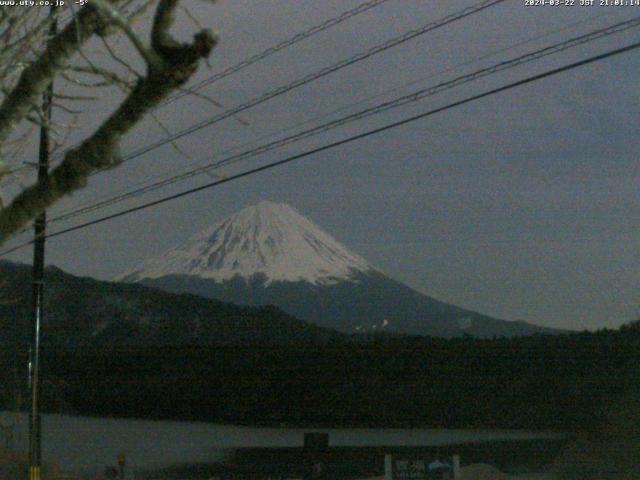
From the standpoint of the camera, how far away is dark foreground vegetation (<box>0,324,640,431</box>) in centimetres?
1977

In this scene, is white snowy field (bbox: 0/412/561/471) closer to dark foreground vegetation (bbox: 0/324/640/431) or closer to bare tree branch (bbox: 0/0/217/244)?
dark foreground vegetation (bbox: 0/324/640/431)

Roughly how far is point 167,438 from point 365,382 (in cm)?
460

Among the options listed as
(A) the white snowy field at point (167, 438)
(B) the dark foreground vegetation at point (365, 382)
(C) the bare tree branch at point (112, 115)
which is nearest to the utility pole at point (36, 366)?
(B) the dark foreground vegetation at point (365, 382)

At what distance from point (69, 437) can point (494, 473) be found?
971 cm

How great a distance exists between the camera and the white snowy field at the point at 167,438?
1973 cm

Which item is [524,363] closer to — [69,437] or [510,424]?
[510,424]

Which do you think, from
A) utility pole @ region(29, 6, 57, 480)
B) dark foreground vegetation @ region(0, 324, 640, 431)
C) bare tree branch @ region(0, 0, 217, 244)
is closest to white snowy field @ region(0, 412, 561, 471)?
dark foreground vegetation @ region(0, 324, 640, 431)

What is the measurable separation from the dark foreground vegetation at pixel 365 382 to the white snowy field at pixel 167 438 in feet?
1.24

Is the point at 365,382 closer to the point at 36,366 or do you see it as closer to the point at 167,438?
the point at 167,438

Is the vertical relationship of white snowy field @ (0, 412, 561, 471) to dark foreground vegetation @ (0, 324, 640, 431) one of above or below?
below

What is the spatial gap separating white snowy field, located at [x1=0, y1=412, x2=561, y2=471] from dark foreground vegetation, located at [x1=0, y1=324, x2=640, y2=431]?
0.38 m

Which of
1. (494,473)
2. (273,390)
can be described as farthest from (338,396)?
(494,473)

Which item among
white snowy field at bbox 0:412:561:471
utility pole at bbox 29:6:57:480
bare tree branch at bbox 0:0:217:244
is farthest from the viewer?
white snowy field at bbox 0:412:561:471

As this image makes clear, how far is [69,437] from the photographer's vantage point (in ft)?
71.1
